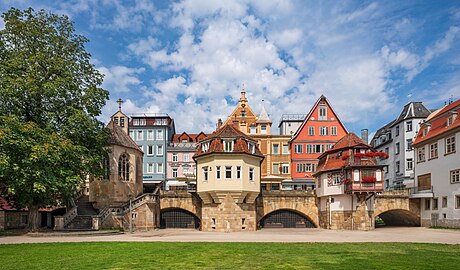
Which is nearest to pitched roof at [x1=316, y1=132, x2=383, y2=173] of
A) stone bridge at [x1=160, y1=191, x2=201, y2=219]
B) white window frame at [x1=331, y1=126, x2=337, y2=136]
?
stone bridge at [x1=160, y1=191, x2=201, y2=219]

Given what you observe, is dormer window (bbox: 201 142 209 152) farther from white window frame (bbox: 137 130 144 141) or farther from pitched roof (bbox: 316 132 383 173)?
white window frame (bbox: 137 130 144 141)

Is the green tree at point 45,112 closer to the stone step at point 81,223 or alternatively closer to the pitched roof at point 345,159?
the stone step at point 81,223

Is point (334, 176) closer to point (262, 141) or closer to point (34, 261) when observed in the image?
point (262, 141)

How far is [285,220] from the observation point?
141 feet

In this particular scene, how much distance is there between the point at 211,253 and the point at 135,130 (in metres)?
46.5

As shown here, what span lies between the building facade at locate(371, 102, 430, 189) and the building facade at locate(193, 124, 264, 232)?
88.1 ft

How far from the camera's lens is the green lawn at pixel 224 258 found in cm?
1355

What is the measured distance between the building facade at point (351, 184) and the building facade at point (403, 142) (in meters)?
19.3

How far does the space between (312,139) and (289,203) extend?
16307 millimetres

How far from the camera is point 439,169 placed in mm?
38000

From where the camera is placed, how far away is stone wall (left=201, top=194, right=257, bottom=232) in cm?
3503

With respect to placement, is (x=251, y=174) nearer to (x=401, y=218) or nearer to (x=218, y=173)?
(x=218, y=173)

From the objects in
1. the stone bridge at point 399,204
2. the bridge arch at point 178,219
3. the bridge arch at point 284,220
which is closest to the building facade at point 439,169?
the stone bridge at point 399,204

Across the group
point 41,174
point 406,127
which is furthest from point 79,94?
point 406,127
